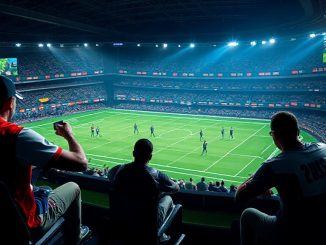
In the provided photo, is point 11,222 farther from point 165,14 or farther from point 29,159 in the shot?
point 165,14

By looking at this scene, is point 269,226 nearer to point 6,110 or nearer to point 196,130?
point 6,110

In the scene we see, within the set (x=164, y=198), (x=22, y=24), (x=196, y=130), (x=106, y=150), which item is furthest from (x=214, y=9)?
(x=164, y=198)

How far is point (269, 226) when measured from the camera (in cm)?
356

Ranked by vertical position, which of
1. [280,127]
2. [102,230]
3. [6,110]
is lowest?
[102,230]

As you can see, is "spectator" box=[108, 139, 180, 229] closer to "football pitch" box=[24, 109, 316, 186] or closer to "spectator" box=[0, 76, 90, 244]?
"spectator" box=[0, 76, 90, 244]

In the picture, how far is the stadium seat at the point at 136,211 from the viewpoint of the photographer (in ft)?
12.8

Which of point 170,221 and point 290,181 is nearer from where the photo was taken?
point 290,181

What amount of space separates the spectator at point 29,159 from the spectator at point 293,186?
69.7 inches

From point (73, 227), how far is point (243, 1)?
34356 mm

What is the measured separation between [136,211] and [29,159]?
60.8 inches

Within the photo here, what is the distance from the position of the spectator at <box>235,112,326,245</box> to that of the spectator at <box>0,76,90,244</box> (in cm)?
177

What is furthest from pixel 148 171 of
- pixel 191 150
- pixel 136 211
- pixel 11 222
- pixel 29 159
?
pixel 191 150

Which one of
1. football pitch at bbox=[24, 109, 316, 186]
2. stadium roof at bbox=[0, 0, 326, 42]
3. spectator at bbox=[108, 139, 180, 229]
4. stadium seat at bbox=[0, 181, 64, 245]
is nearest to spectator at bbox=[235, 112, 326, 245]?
spectator at bbox=[108, 139, 180, 229]

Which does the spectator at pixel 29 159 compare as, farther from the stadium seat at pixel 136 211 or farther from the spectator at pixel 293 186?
the spectator at pixel 293 186
